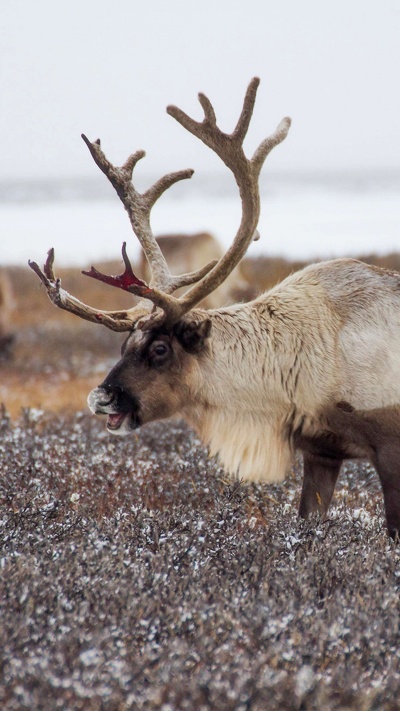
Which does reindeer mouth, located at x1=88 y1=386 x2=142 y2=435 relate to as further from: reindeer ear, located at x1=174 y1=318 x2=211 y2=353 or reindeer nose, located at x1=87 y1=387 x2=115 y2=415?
reindeer ear, located at x1=174 y1=318 x2=211 y2=353

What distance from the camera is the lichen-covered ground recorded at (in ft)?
7.23

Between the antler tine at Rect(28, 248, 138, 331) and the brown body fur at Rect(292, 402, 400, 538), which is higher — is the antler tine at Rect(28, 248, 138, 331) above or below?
above

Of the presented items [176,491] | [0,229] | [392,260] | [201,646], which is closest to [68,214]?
[0,229]

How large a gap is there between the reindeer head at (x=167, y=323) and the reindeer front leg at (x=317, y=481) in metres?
0.65

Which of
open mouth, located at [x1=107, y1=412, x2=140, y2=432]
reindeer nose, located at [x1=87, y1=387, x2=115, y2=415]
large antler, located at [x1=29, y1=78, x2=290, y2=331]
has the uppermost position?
large antler, located at [x1=29, y1=78, x2=290, y2=331]

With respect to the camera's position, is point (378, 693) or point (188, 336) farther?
point (188, 336)

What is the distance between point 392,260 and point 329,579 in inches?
457

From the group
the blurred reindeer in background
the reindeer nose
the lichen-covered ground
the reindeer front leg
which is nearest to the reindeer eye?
the reindeer nose

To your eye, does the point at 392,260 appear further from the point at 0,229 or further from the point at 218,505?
the point at 0,229

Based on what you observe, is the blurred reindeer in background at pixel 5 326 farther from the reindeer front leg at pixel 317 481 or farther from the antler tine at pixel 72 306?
the reindeer front leg at pixel 317 481

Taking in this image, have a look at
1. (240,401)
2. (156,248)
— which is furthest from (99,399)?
(156,248)

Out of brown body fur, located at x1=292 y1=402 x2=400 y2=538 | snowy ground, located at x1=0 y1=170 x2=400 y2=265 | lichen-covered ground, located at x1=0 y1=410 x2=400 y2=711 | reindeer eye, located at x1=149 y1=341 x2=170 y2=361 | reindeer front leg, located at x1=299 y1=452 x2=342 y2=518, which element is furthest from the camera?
snowy ground, located at x1=0 y1=170 x2=400 y2=265

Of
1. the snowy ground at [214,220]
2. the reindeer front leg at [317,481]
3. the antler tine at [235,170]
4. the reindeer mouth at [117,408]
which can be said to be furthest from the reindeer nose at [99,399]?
the snowy ground at [214,220]

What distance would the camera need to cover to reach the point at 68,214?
31562 millimetres
